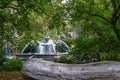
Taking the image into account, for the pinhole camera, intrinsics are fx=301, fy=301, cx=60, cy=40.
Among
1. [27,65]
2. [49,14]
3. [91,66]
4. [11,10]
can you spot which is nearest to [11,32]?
[11,10]

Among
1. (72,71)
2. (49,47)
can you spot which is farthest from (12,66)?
(72,71)

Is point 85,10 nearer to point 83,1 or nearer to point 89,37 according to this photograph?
point 83,1

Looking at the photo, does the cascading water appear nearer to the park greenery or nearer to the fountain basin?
the park greenery

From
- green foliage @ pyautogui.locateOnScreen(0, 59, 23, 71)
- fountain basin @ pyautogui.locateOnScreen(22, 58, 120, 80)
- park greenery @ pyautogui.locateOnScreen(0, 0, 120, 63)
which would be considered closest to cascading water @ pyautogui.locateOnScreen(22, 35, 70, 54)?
green foliage @ pyautogui.locateOnScreen(0, 59, 23, 71)

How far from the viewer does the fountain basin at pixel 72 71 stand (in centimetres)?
558

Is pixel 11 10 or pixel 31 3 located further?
pixel 11 10

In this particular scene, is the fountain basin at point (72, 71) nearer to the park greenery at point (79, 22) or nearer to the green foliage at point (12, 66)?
the park greenery at point (79, 22)

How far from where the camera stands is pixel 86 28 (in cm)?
896

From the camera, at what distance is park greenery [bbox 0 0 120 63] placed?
26.8ft

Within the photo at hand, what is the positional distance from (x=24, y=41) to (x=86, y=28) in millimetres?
2552

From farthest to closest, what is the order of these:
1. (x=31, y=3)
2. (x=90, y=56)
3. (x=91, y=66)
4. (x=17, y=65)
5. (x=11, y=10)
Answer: (x=17, y=65), (x=11, y=10), (x=90, y=56), (x=31, y=3), (x=91, y=66)

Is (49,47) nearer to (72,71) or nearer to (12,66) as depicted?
(12,66)

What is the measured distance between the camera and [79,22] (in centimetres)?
888

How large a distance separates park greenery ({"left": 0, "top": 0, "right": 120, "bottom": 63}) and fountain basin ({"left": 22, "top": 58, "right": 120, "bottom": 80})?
232 centimetres
